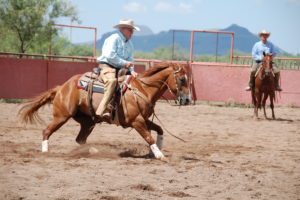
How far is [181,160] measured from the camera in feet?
26.0

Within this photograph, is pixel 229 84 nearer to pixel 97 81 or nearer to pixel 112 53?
pixel 97 81

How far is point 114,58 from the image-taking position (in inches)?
312

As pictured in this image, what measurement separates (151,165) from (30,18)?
1561 centimetres

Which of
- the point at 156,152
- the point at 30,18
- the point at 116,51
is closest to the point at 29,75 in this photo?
the point at 30,18

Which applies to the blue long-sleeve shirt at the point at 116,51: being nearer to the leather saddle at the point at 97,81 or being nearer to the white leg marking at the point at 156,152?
the leather saddle at the point at 97,81

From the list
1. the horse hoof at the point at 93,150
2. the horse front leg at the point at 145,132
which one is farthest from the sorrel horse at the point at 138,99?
the horse hoof at the point at 93,150

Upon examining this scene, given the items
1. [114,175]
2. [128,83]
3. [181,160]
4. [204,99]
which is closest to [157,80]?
[128,83]

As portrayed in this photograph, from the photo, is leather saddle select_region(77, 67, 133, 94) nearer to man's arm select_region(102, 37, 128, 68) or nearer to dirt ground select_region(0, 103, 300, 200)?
man's arm select_region(102, 37, 128, 68)

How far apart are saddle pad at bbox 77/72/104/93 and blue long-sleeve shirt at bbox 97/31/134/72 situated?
0.33 metres

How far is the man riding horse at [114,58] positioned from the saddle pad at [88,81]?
0.40 feet

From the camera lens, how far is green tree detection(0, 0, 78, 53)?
839 inches

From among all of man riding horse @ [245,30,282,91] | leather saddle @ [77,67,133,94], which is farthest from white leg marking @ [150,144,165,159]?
man riding horse @ [245,30,282,91]

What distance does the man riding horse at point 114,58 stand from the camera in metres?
7.91

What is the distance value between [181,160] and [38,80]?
10.1m
